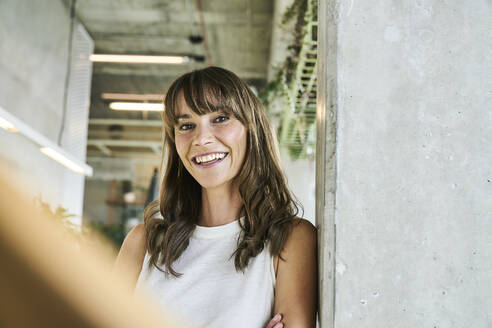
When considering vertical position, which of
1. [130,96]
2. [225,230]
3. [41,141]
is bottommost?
[225,230]

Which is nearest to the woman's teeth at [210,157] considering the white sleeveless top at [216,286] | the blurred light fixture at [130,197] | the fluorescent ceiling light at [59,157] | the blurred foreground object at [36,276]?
the white sleeveless top at [216,286]

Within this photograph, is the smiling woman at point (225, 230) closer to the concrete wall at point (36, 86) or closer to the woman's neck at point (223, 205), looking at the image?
the woman's neck at point (223, 205)

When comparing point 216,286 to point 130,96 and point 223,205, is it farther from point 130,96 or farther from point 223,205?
point 130,96

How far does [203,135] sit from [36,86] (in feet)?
14.5

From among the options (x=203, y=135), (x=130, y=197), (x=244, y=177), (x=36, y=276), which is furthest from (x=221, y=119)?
(x=130, y=197)

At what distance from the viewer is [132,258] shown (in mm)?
1664

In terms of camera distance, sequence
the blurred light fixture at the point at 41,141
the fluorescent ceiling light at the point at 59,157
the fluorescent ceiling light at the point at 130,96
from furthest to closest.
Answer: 1. the fluorescent ceiling light at the point at 130,96
2. the fluorescent ceiling light at the point at 59,157
3. the blurred light fixture at the point at 41,141

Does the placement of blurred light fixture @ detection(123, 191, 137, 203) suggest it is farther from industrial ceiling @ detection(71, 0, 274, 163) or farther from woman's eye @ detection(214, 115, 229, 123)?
woman's eye @ detection(214, 115, 229, 123)

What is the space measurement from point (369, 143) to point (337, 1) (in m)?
0.33

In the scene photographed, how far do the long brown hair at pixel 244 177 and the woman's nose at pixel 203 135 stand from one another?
0.05 m

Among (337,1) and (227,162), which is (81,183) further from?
(337,1)

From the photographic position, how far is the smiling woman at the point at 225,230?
1.36 metres

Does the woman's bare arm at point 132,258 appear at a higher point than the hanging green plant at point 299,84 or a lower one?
lower

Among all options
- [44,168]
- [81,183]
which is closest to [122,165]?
[81,183]
